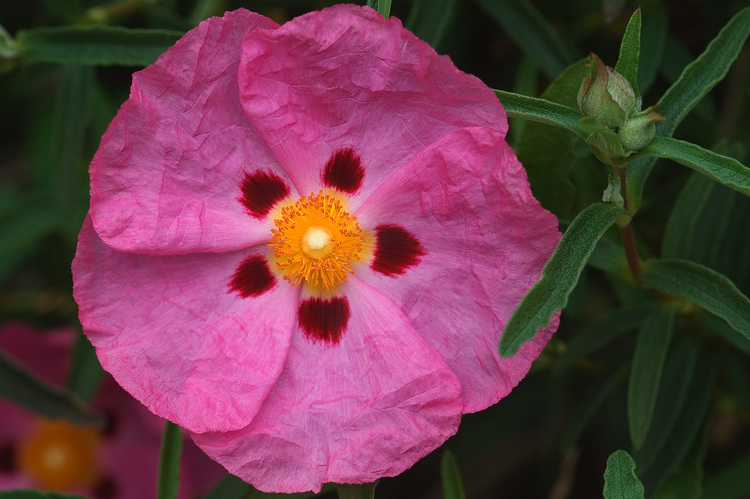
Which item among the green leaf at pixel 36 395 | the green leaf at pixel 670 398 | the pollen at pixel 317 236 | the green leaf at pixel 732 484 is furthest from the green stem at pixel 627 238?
the green leaf at pixel 36 395

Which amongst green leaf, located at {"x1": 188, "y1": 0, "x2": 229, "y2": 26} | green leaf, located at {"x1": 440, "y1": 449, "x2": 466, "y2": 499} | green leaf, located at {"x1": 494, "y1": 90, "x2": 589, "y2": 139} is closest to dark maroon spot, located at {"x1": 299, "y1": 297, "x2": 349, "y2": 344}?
green leaf, located at {"x1": 440, "y1": 449, "x2": 466, "y2": 499}

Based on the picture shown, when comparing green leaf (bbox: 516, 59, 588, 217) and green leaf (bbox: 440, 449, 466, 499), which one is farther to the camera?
green leaf (bbox: 440, 449, 466, 499)

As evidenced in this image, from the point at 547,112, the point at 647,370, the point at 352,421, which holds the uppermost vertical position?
the point at 547,112

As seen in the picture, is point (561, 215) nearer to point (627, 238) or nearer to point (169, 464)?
point (627, 238)

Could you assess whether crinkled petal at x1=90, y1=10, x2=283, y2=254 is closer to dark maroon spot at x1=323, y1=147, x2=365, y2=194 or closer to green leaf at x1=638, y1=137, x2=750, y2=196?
dark maroon spot at x1=323, y1=147, x2=365, y2=194

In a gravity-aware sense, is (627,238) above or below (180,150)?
above

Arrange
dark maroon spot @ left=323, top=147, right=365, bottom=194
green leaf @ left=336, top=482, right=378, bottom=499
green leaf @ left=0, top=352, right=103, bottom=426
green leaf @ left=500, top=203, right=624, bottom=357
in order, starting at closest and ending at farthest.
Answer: green leaf @ left=500, top=203, right=624, bottom=357
green leaf @ left=336, top=482, right=378, bottom=499
dark maroon spot @ left=323, top=147, right=365, bottom=194
green leaf @ left=0, top=352, right=103, bottom=426

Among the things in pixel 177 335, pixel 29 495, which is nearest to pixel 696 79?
pixel 177 335
